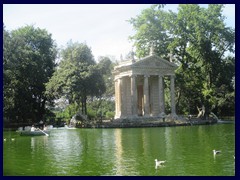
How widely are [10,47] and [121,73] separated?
15.2 meters

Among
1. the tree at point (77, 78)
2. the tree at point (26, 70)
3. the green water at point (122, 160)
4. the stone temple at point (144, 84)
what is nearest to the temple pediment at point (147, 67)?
the stone temple at point (144, 84)

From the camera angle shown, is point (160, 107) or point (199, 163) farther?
point (160, 107)

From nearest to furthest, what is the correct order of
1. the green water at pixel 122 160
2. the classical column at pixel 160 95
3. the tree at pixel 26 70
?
the green water at pixel 122 160, the tree at pixel 26 70, the classical column at pixel 160 95

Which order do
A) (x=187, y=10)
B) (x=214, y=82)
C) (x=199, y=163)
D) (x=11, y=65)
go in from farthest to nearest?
(x=214, y=82), (x=187, y=10), (x=11, y=65), (x=199, y=163)

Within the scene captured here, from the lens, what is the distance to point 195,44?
164 ft

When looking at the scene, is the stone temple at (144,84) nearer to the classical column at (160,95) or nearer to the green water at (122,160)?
the classical column at (160,95)

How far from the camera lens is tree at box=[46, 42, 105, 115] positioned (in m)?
45.9

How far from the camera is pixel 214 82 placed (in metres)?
56.1

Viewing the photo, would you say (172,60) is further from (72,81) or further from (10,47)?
(10,47)

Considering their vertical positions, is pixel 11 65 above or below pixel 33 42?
below

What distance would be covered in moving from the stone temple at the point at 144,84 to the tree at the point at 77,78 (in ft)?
9.64

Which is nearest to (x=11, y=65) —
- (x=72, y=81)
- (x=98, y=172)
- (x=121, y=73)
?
(x=72, y=81)

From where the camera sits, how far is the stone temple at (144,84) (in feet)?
157

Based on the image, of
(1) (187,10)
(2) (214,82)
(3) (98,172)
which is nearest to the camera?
(3) (98,172)
